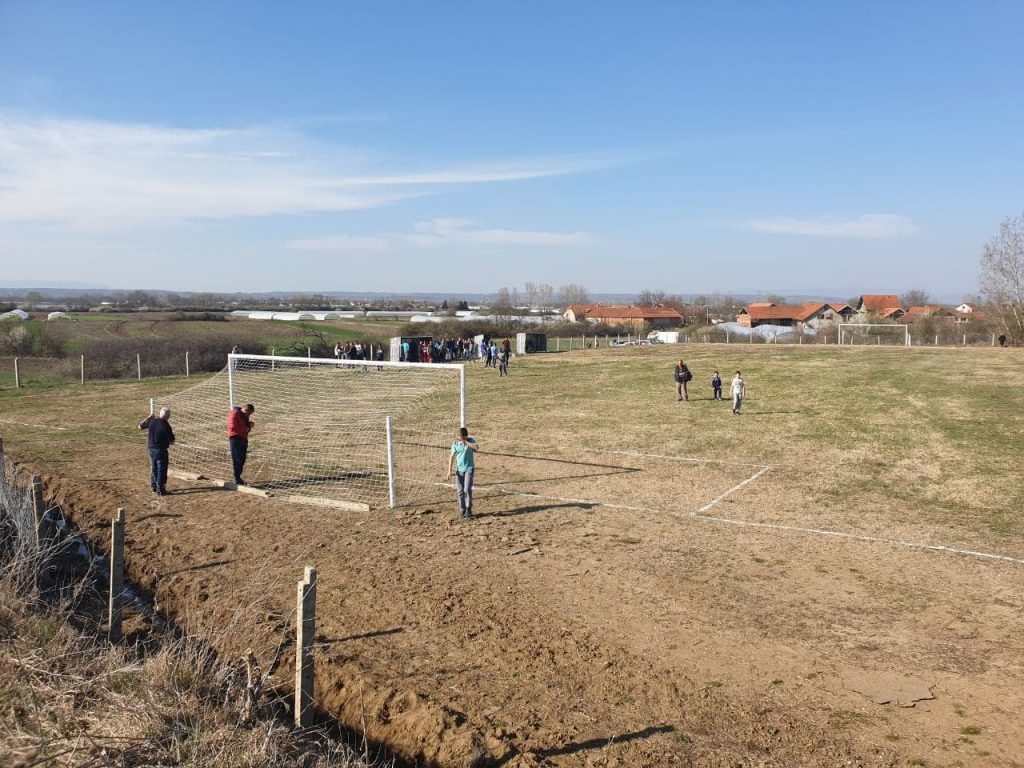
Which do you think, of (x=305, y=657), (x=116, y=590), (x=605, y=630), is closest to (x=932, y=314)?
(x=605, y=630)

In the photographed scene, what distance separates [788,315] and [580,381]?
8556cm

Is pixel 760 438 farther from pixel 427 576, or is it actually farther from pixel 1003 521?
pixel 427 576

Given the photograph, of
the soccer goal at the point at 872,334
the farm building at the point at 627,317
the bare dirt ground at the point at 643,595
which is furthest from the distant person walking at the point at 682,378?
the farm building at the point at 627,317

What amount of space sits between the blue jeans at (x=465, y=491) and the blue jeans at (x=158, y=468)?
582 cm

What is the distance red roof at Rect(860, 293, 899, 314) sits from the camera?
114562 millimetres

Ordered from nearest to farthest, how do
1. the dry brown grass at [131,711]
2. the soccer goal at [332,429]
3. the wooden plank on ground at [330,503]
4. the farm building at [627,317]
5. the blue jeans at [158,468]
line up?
the dry brown grass at [131,711] → the wooden plank on ground at [330,503] → the blue jeans at [158,468] → the soccer goal at [332,429] → the farm building at [627,317]

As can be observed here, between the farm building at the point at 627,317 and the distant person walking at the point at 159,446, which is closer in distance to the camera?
the distant person walking at the point at 159,446

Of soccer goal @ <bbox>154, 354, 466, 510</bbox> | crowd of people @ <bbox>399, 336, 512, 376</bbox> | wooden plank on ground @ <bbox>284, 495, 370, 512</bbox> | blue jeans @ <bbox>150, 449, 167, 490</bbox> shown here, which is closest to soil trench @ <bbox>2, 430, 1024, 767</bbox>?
wooden plank on ground @ <bbox>284, 495, 370, 512</bbox>

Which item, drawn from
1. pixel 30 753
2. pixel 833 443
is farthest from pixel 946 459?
pixel 30 753

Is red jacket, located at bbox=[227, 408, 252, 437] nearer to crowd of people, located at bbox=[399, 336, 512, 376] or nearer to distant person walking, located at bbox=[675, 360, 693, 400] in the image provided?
distant person walking, located at bbox=[675, 360, 693, 400]

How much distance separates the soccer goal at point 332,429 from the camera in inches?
634

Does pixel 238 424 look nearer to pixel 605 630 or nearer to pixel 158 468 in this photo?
pixel 158 468

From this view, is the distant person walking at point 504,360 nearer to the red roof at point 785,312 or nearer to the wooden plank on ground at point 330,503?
the wooden plank on ground at point 330,503

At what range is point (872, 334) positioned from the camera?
6103 cm
